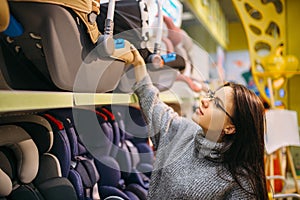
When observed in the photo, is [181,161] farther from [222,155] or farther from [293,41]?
[293,41]

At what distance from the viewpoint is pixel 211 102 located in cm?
103

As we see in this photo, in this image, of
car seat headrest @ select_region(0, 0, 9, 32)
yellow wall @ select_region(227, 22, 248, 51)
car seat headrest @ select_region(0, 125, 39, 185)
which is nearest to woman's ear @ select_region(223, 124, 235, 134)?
car seat headrest @ select_region(0, 125, 39, 185)

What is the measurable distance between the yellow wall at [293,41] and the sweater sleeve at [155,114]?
2609mm

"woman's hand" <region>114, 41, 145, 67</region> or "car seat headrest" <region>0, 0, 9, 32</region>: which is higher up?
"car seat headrest" <region>0, 0, 9, 32</region>

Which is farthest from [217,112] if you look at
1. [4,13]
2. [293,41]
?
[293,41]

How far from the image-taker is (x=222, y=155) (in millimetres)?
1017

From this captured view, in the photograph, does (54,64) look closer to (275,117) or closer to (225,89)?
(225,89)

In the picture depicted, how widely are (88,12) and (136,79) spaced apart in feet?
1.46

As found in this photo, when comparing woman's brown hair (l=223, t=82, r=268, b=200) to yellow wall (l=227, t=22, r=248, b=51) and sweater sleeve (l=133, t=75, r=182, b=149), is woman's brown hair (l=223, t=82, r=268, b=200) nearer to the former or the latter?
sweater sleeve (l=133, t=75, r=182, b=149)

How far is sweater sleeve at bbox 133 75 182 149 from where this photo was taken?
111 centimetres

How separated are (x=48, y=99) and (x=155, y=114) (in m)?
0.48

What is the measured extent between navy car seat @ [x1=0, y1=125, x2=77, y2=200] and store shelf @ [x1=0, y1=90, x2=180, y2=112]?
0.47 feet

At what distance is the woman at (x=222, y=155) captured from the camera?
97cm

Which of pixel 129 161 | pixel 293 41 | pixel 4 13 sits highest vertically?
pixel 293 41
